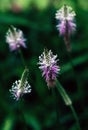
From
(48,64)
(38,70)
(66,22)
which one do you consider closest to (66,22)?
(66,22)

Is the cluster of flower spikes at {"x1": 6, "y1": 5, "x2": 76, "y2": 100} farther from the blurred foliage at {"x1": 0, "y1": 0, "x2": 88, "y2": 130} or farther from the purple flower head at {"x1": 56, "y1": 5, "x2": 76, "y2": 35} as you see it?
the blurred foliage at {"x1": 0, "y1": 0, "x2": 88, "y2": 130}

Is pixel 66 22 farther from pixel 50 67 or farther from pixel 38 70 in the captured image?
pixel 38 70

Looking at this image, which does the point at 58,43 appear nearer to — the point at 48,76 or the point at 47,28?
the point at 47,28

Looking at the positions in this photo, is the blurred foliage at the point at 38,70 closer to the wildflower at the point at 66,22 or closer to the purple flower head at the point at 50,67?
the wildflower at the point at 66,22

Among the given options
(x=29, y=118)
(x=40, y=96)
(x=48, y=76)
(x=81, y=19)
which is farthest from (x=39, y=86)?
(x=48, y=76)

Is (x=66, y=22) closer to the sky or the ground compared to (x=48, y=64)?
closer to the sky

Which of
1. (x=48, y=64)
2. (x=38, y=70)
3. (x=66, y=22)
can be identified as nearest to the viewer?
(x=48, y=64)

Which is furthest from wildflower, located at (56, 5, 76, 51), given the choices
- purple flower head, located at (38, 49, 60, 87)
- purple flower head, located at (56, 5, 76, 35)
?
purple flower head, located at (38, 49, 60, 87)

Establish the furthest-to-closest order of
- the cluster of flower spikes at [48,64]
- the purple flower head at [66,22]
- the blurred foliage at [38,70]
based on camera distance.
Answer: the blurred foliage at [38,70], the purple flower head at [66,22], the cluster of flower spikes at [48,64]

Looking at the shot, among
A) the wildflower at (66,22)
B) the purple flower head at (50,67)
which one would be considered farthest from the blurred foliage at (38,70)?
the purple flower head at (50,67)
